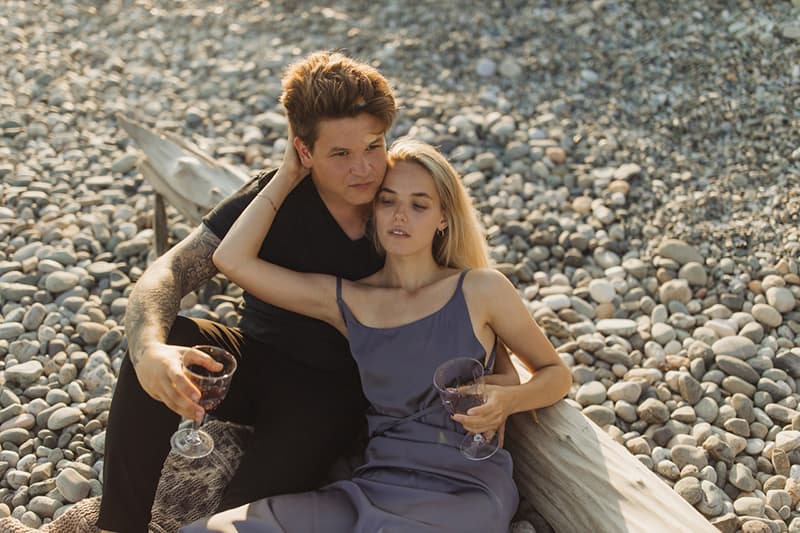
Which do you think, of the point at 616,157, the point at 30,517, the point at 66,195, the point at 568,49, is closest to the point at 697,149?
the point at 616,157

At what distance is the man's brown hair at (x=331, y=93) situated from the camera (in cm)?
412

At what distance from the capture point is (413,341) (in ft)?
13.2

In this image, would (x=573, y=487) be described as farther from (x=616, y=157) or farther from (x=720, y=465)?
(x=616, y=157)

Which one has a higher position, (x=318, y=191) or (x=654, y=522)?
(x=318, y=191)

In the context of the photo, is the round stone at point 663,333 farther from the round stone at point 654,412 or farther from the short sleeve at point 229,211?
the short sleeve at point 229,211

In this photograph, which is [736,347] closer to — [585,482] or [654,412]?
[654,412]

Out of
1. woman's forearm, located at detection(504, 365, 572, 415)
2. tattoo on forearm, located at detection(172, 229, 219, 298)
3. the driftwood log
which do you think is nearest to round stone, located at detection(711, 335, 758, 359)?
the driftwood log

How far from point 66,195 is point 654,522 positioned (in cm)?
513

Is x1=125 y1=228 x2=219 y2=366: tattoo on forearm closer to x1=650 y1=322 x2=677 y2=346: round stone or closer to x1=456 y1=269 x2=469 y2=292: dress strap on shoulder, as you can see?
x1=456 y1=269 x2=469 y2=292: dress strap on shoulder

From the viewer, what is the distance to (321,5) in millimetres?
Result: 10078

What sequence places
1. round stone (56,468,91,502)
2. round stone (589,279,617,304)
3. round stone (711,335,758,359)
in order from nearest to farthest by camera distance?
round stone (56,468,91,502) < round stone (711,335,758,359) < round stone (589,279,617,304)

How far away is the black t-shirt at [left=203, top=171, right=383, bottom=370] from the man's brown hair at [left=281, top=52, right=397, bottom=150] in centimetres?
36

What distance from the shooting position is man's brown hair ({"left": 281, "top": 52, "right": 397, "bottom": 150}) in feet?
13.5

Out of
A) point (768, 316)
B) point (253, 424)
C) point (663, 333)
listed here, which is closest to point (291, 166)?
point (253, 424)
